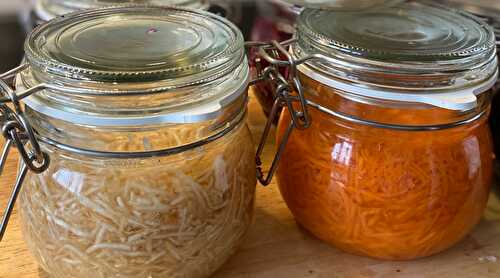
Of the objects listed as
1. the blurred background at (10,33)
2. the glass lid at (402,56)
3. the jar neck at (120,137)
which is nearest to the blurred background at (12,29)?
the blurred background at (10,33)

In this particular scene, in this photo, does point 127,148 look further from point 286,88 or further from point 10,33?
point 10,33

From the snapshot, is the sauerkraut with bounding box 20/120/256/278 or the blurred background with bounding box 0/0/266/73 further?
the blurred background with bounding box 0/0/266/73

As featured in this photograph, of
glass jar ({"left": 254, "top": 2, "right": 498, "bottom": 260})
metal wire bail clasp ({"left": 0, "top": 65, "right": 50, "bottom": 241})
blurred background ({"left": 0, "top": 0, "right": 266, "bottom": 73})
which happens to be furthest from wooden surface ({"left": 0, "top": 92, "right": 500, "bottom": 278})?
blurred background ({"left": 0, "top": 0, "right": 266, "bottom": 73})

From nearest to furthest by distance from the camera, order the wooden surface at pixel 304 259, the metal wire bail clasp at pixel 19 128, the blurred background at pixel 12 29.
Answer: the metal wire bail clasp at pixel 19 128 < the wooden surface at pixel 304 259 < the blurred background at pixel 12 29

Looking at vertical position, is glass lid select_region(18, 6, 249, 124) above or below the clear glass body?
above

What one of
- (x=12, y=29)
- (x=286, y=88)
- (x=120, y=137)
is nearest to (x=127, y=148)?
(x=120, y=137)

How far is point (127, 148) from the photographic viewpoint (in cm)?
47

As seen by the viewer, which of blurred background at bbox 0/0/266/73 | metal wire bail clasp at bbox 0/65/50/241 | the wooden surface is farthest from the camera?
blurred background at bbox 0/0/266/73

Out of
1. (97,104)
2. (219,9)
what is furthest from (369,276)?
(219,9)

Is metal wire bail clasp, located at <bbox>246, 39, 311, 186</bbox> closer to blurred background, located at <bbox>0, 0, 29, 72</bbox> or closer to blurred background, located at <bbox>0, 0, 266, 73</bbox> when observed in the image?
blurred background, located at <bbox>0, 0, 266, 73</bbox>

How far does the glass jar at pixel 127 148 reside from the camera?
444mm

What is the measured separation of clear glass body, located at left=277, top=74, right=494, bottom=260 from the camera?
534 millimetres

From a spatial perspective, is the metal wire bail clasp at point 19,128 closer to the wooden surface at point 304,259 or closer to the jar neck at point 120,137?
the jar neck at point 120,137

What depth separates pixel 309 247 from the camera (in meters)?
0.60
